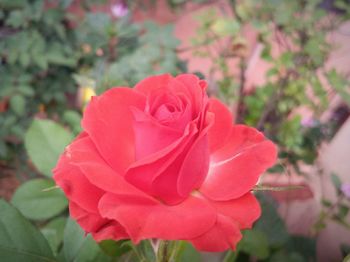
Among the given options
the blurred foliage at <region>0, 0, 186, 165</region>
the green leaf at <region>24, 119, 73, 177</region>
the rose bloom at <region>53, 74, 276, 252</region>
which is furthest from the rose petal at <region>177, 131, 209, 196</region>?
the blurred foliage at <region>0, 0, 186, 165</region>

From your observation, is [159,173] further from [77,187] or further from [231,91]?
[231,91]

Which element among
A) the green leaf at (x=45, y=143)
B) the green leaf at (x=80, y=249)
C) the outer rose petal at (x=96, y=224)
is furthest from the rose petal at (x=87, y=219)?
the green leaf at (x=45, y=143)

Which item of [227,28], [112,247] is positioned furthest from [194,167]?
[227,28]

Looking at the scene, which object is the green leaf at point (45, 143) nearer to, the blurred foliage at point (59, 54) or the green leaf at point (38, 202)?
the green leaf at point (38, 202)

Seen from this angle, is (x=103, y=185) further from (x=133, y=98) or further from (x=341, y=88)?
(x=341, y=88)

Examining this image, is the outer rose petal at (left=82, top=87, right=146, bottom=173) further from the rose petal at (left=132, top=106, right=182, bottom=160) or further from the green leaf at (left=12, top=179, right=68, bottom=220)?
the green leaf at (left=12, top=179, right=68, bottom=220)

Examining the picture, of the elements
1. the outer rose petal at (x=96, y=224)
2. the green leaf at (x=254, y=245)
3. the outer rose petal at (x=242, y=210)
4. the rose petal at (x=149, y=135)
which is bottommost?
the green leaf at (x=254, y=245)
